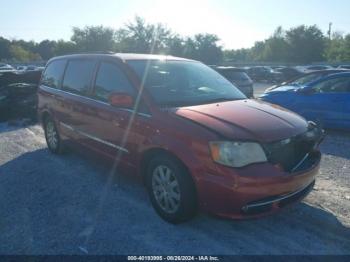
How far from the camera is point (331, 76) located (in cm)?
837

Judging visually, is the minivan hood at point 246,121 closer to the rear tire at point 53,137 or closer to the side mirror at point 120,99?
the side mirror at point 120,99

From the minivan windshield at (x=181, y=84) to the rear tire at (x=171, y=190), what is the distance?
74 cm

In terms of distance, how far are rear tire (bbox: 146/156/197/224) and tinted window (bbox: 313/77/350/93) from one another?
582 cm

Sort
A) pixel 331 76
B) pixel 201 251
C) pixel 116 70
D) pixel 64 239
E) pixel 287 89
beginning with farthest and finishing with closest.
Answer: pixel 287 89 < pixel 331 76 < pixel 116 70 < pixel 64 239 < pixel 201 251

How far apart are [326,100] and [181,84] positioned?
4.87m

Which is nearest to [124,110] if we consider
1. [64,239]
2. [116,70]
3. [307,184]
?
[116,70]

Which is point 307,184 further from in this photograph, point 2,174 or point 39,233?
point 2,174

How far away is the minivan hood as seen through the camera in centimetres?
346

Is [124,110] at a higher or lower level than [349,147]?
higher

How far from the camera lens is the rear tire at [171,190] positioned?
3.57 m

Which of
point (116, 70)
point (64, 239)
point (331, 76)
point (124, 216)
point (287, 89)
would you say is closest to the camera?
point (64, 239)

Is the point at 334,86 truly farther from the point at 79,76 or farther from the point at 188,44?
the point at 188,44

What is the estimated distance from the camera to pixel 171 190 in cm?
378

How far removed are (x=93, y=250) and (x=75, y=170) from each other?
8.11ft
